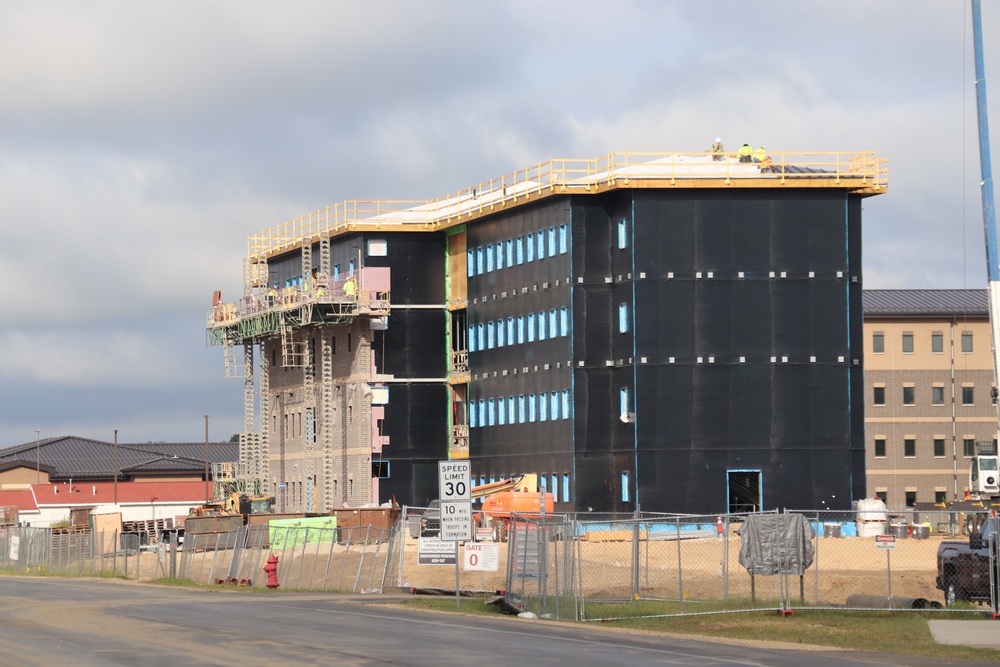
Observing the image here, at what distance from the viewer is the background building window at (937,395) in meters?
115

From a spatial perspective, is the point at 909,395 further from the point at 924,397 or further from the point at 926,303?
the point at 926,303

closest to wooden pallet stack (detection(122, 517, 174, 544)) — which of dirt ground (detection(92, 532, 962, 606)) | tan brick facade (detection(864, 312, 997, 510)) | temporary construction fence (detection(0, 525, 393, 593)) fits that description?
temporary construction fence (detection(0, 525, 393, 593))

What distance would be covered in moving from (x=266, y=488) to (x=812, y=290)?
38.2m

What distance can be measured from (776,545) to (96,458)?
428 ft

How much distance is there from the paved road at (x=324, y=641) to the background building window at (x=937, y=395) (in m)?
84.1

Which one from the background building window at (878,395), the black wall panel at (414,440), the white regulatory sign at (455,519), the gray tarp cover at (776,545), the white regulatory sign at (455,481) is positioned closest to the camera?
the gray tarp cover at (776,545)

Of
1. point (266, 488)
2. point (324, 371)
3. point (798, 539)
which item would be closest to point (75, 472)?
point (266, 488)

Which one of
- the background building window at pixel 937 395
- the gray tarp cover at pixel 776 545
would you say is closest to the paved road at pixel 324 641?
the gray tarp cover at pixel 776 545

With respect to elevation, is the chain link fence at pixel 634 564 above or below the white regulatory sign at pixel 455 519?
below

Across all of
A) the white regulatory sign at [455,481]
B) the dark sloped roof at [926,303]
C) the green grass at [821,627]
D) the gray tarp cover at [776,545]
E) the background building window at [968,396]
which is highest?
the dark sloped roof at [926,303]

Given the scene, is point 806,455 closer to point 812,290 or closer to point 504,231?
point 812,290

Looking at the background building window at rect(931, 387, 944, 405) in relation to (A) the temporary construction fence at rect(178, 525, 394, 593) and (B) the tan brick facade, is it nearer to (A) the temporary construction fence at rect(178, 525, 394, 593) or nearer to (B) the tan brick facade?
(B) the tan brick facade

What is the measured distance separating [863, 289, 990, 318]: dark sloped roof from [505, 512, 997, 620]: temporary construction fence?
148ft

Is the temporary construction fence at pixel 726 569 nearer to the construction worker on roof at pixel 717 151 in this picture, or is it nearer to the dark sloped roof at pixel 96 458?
the construction worker on roof at pixel 717 151
